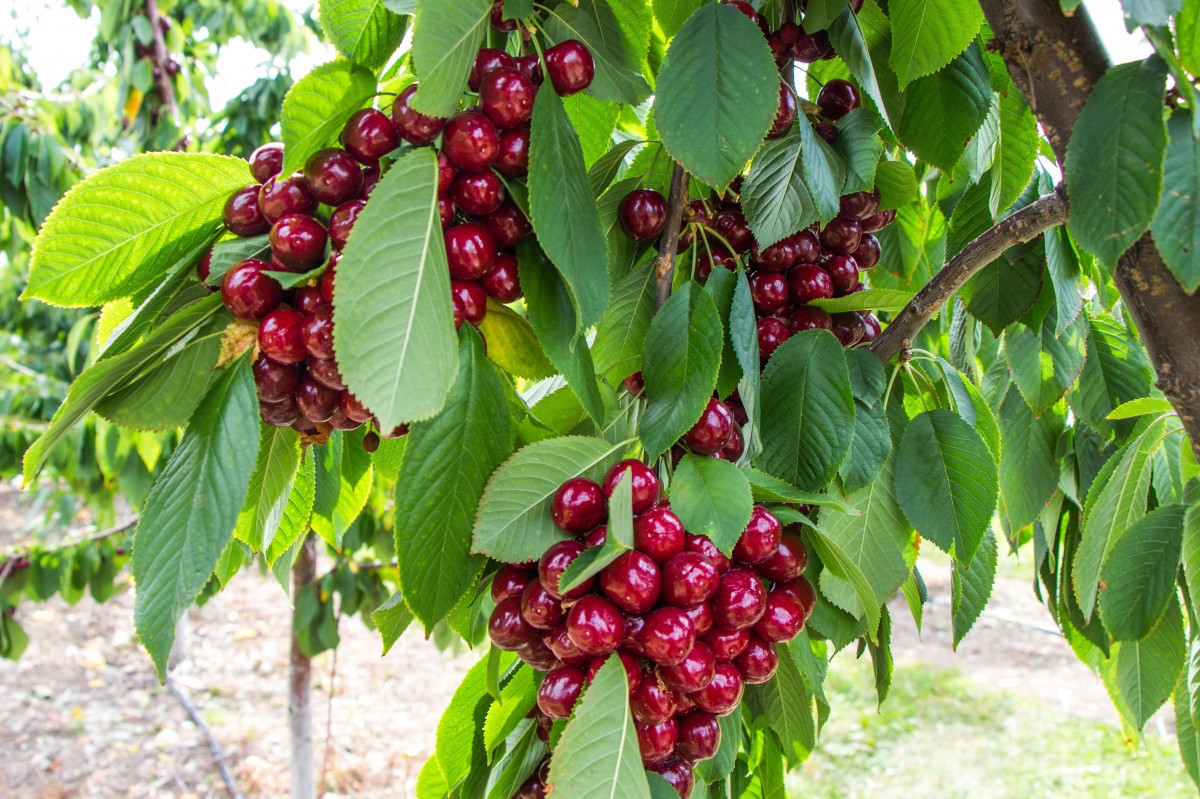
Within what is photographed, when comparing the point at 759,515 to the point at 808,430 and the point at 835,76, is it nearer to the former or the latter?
the point at 808,430

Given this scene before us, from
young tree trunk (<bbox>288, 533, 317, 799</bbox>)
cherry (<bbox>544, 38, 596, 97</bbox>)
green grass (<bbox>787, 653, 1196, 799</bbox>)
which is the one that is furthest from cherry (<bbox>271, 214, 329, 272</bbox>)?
green grass (<bbox>787, 653, 1196, 799</bbox>)

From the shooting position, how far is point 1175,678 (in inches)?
46.1

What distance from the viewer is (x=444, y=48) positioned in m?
0.63

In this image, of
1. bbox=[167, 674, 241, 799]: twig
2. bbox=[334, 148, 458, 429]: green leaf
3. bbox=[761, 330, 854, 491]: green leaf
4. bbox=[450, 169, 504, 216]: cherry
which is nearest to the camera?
bbox=[334, 148, 458, 429]: green leaf

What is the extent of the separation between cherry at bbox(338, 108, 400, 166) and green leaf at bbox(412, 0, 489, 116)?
6 cm

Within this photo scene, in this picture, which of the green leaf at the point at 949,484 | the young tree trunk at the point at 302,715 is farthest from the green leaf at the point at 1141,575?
the young tree trunk at the point at 302,715

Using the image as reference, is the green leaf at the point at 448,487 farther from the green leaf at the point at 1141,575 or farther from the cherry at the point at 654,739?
the green leaf at the point at 1141,575

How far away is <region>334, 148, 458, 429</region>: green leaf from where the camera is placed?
572 mm

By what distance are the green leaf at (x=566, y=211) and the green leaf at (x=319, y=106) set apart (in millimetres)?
159

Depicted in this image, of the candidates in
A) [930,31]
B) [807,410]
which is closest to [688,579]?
[807,410]

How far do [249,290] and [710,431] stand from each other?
0.39 metres

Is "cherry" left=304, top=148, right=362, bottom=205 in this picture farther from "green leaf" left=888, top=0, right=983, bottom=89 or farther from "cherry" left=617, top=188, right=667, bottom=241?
"green leaf" left=888, top=0, right=983, bottom=89

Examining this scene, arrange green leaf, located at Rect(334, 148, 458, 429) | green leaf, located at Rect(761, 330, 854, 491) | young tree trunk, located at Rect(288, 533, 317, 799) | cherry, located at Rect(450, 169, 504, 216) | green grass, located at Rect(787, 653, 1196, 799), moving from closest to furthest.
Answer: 1. green leaf, located at Rect(334, 148, 458, 429)
2. cherry, located at Rect(450, 169, 504, 216)
3. green leaf, located at Rect(761, 330, 854, 491)
4. young tree trunk, located at Rect(288, 533, 317, 799)
5. green grass, located at Rect(787, 653, 1196, 799)

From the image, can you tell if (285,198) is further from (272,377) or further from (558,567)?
(558,567)
